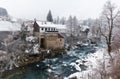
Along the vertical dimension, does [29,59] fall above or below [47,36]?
below

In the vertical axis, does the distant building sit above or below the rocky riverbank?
above

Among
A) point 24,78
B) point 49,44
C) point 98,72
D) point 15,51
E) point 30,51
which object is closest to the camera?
point 98,72

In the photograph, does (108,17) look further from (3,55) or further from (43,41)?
(43,41)

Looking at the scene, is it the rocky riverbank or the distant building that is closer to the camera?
the rocky riverbank

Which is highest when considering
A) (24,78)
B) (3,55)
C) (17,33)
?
(17,33)

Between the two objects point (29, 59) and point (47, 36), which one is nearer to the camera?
point (29, 59)

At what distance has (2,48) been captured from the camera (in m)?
29.2

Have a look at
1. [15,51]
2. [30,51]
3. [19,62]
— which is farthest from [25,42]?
[19,62]

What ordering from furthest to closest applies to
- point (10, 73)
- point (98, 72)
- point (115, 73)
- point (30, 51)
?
1. point (30, 51)
2. point (10, 73)
3. point (98, 72)
4. point (115, 73)

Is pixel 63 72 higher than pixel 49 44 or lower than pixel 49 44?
lower

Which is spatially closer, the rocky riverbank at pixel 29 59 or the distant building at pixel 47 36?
the rocky riverbank at pixel 29 59

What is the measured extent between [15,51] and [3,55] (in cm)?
272

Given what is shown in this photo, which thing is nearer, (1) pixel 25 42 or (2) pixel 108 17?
(2) pixel 108 17

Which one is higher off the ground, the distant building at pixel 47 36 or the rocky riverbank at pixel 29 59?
the distant building at pixel 47 36
